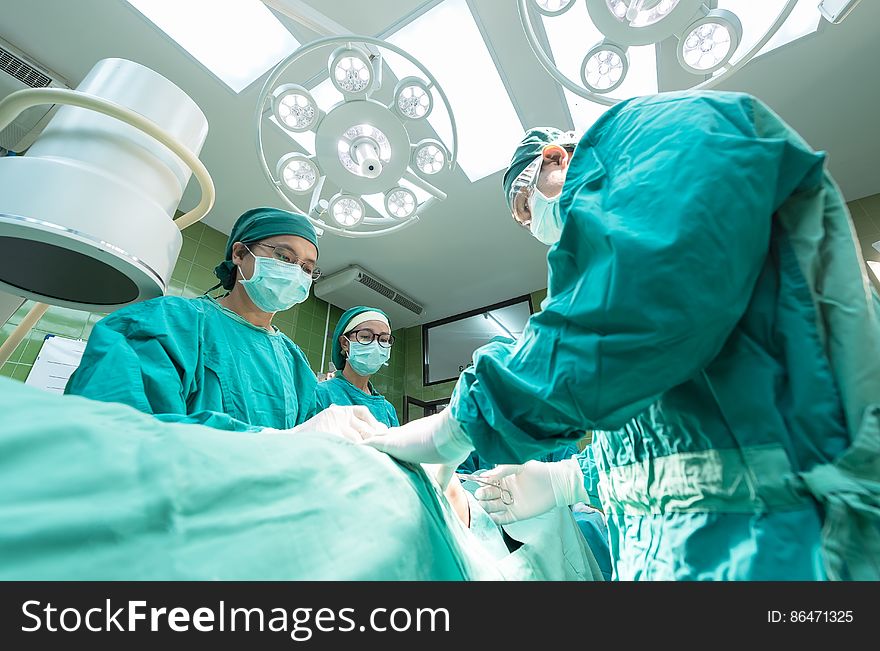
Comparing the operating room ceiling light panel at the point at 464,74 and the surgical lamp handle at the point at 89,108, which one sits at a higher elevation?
the operating room ceiling light panel at the point at 464,74

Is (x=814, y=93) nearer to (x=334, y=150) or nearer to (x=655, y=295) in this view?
(x=334, y=150)

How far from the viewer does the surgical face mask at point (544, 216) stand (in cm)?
100

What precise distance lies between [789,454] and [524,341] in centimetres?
35

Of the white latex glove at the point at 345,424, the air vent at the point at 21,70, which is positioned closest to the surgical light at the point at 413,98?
the white latex glove at the point at 345,424

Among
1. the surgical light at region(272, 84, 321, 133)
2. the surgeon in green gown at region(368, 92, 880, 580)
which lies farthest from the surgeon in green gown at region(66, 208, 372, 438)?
the surgeon in green gown at region(368, 92, 880, 580)

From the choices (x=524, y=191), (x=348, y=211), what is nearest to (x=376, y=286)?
(x=348, y=211)

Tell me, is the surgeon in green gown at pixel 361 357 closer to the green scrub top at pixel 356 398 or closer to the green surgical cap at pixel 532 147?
the green scrub top at pixel 356 398

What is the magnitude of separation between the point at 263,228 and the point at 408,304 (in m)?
2.71

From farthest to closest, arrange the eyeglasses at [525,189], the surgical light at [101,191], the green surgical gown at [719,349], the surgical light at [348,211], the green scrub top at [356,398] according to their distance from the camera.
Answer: the green scrub top at [356,398] → the surgical light at [348,211] → the eyeglasses at [525,189] → the surgical light at [101,191] → the green surgical gown at [719,349]

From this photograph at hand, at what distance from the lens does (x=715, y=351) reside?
1.75 feet

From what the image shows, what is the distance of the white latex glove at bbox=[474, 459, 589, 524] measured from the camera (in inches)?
45.6

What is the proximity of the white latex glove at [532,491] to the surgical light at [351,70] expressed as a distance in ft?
4.27

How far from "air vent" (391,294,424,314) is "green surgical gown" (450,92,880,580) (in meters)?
3.53
